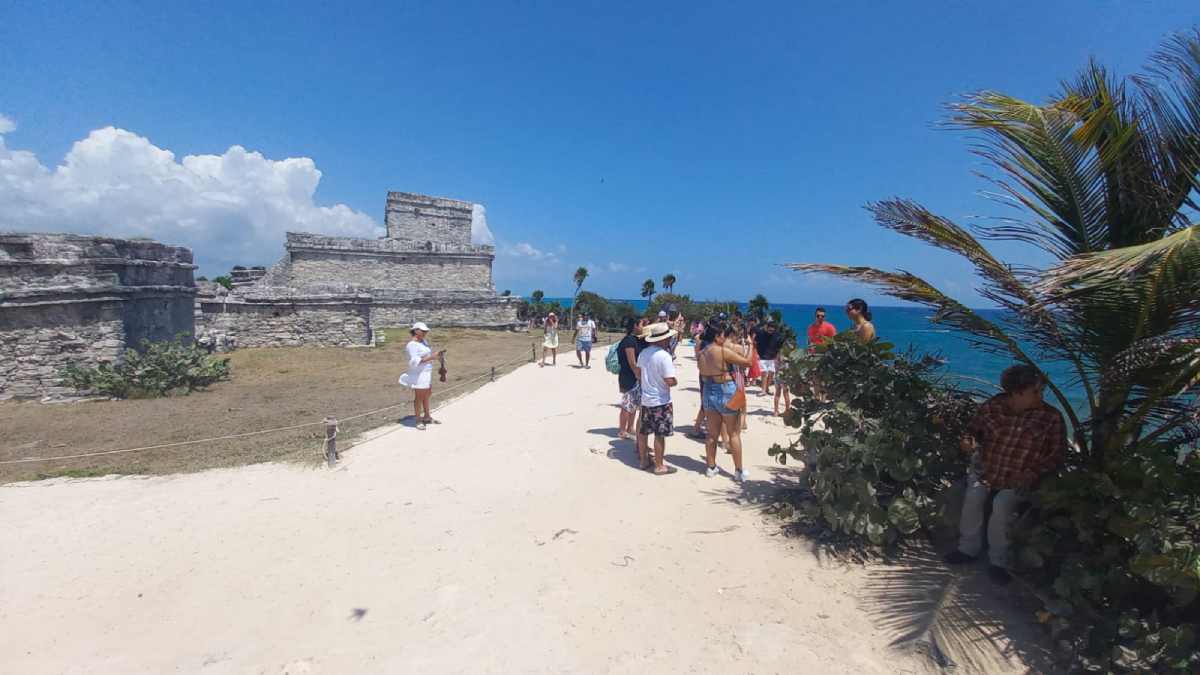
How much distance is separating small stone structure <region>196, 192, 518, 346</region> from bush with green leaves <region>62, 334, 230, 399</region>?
578cm

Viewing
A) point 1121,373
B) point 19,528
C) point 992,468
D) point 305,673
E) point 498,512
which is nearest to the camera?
point 305,673

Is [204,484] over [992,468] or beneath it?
beneath

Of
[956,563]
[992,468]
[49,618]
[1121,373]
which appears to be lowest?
[49,618]

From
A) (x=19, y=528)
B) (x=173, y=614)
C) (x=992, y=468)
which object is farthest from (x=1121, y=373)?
(x=19, y=528)

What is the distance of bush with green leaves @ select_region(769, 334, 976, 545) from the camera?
145 inches

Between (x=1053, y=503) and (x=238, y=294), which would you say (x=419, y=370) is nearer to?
(x=1053, y=503)

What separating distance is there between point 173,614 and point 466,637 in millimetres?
1881

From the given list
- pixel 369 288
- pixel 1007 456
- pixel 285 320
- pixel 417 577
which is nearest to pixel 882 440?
pixel 1007 456

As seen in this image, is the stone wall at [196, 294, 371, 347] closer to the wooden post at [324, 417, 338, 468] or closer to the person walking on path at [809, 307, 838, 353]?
the wooden post at [324, 417, 338, 468]

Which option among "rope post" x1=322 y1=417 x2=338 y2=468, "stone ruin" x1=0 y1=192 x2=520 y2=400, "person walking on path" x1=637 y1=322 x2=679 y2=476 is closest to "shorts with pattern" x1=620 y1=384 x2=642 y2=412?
"person walking on path" x1=637 y1=322 x2=679 y2=476

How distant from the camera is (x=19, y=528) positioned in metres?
4.22

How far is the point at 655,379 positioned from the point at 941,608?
2910 mm

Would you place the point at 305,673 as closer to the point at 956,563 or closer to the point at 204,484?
the point at 204,484

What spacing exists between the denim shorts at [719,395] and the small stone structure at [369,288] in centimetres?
1644
